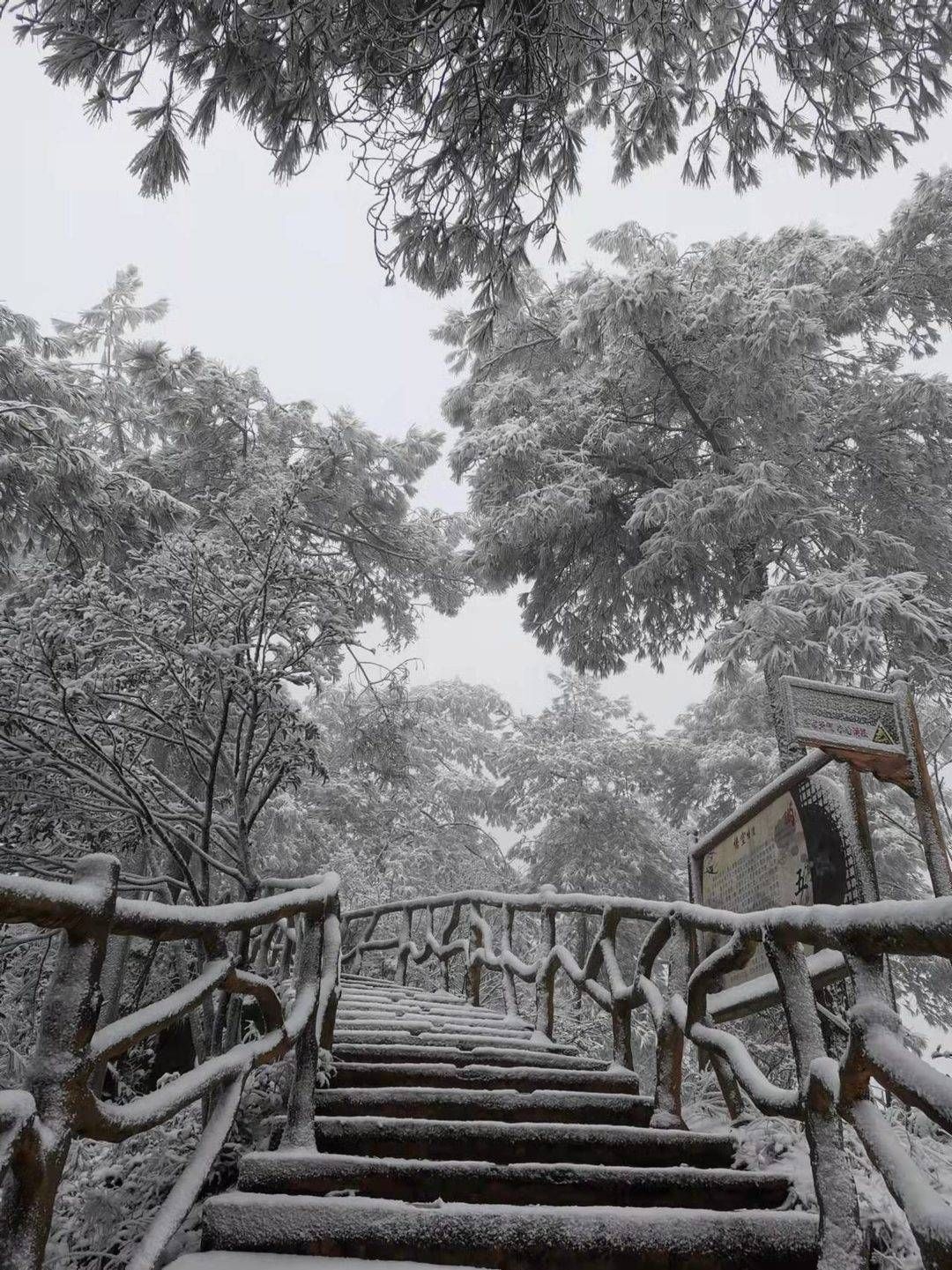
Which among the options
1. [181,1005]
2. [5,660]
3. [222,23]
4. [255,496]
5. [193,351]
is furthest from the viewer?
[193,351]

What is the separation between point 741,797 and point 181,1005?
15.3 m

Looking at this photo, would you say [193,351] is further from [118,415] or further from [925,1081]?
[925,1081]

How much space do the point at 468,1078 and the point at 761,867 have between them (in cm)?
186

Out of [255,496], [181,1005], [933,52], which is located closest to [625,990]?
[181,1005]

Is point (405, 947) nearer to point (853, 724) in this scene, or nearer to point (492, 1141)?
point (492, 1141)

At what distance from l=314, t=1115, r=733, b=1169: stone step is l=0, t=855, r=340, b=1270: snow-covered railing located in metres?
0.18

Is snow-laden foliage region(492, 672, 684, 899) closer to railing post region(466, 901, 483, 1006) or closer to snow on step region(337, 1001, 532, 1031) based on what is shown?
railing post region(466, 901, 483, 1006)

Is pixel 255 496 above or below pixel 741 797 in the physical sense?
above

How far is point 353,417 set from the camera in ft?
43.5

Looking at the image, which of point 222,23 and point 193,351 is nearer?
point 222,23

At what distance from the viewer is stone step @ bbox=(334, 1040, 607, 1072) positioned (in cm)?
418

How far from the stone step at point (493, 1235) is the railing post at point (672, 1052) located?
3.63 ft

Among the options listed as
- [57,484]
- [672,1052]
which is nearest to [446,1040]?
[672,1052]

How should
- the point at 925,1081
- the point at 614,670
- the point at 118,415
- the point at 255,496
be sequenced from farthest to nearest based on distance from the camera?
the point at 118,415, the point at 614,670, the point at 255,496, the point at 925,1081
